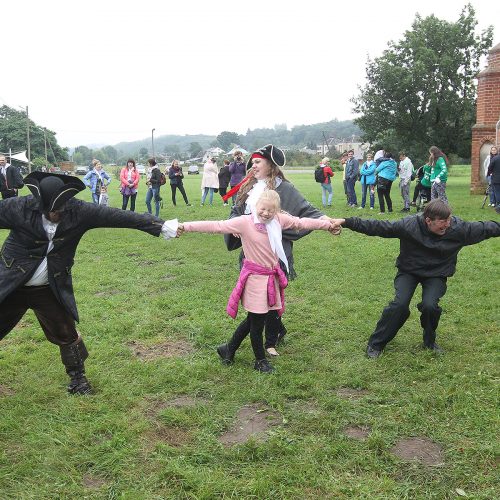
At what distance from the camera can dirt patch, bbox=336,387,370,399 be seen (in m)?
4.62

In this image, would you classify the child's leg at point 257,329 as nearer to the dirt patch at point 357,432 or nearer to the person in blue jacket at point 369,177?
the dirt patch at point 357,432

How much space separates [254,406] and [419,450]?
1.33m

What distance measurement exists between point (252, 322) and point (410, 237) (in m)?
1.74

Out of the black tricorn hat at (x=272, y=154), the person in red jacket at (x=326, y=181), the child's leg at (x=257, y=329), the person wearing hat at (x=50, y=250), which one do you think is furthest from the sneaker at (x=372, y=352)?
the person in red jacket at (x=326, y=181)

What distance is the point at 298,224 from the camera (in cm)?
521

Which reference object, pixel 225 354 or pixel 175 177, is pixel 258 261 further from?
pixel 175 177

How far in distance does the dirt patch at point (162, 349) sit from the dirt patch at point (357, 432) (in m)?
2.07

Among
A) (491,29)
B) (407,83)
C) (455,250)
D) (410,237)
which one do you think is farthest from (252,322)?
(491,29)

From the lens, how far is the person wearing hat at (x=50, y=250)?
4250 mm

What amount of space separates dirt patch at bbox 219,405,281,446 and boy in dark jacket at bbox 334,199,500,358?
5.01ft

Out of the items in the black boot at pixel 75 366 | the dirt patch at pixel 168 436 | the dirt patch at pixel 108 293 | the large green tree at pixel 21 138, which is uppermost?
the large green tree at pixel 21 138

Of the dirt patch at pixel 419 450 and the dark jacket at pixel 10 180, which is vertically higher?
the dark jacket at pixel 10 180

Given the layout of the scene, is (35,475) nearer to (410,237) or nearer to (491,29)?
(410,237)

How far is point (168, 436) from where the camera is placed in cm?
403
